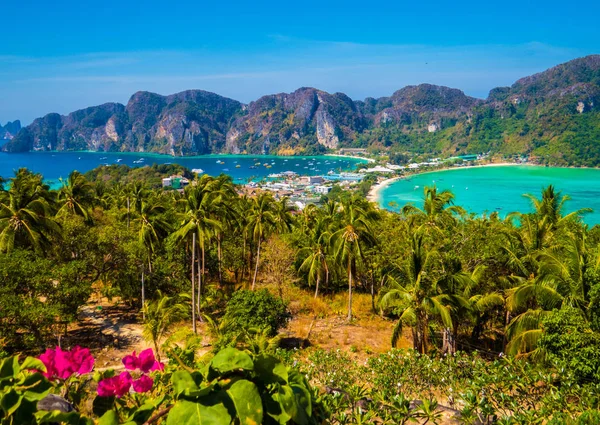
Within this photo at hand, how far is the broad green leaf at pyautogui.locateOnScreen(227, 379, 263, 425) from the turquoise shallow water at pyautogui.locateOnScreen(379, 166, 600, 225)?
253 feet

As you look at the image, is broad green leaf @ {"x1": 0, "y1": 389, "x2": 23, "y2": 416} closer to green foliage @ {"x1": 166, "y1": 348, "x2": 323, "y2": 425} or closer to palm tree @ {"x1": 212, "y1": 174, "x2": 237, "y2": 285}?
green foliage @ {"x1": 166, "y1": 348, "x2": 323, "y2": 425}

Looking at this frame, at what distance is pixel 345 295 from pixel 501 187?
10945 cm

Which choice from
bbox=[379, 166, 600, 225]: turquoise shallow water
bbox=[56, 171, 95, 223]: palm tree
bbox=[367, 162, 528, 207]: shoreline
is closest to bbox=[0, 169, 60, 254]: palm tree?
bbox=[56, 171, 95, 223]: palm tree

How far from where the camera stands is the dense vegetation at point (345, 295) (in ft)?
11.5

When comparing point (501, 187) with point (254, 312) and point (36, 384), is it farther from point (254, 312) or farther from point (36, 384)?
point (36, 384)

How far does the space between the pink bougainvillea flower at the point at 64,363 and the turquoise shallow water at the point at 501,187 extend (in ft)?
252

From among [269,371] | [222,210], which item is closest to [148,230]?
[222,210]

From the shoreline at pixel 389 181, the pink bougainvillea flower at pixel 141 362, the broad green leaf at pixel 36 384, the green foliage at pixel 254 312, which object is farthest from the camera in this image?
the shoreline at pixel 389 181

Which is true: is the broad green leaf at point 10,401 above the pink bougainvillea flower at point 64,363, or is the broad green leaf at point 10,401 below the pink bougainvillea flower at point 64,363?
above

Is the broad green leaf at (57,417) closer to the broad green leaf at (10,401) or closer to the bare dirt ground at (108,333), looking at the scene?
the broad green leaf at (10,401)

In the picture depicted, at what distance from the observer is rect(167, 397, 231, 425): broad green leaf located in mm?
1740

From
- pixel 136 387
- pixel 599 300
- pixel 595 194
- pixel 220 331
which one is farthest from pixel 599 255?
pixel 595 194

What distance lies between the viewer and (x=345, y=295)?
84.5 feet

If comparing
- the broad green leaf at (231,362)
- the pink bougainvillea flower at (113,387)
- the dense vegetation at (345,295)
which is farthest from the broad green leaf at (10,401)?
the broad green leaf at (231,362)
